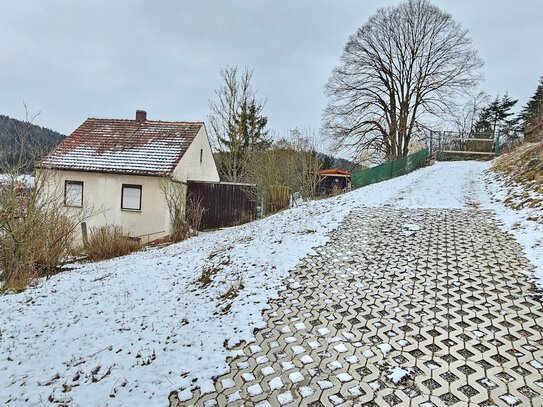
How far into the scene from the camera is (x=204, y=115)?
84.3 feet

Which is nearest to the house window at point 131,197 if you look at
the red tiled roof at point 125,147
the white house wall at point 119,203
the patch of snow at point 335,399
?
the white house wall at point 119,203

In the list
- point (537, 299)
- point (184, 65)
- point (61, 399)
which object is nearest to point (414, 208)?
point (537, 299)

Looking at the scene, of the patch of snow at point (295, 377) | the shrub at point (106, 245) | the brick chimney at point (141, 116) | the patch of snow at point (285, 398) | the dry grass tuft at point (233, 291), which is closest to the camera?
the patch of snow at point (285, 398)

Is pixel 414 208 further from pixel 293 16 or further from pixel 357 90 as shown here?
pixel 357 90

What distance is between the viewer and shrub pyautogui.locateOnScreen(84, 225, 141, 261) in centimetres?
1052

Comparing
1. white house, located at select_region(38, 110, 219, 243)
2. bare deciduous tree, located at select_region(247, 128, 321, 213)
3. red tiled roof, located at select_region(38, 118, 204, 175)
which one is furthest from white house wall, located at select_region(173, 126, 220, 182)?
bare deciduous tree, located at select_region(247, 128, 321, 213)

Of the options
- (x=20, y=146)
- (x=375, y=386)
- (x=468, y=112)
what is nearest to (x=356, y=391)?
(x=375, y=386)

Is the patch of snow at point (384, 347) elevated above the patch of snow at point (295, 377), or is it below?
above

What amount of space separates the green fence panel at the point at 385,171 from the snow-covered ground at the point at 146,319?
784 centimetres

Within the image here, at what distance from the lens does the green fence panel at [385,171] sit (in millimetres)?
16281

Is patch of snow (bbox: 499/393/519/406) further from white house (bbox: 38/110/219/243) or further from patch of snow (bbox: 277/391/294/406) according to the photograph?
white house (bbox: 38/110/219/243)

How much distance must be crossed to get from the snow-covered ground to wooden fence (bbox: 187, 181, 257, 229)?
27.5ft

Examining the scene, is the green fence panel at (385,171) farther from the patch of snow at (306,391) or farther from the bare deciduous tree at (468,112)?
the patch of snow at (306,391)

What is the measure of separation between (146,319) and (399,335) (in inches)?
124
